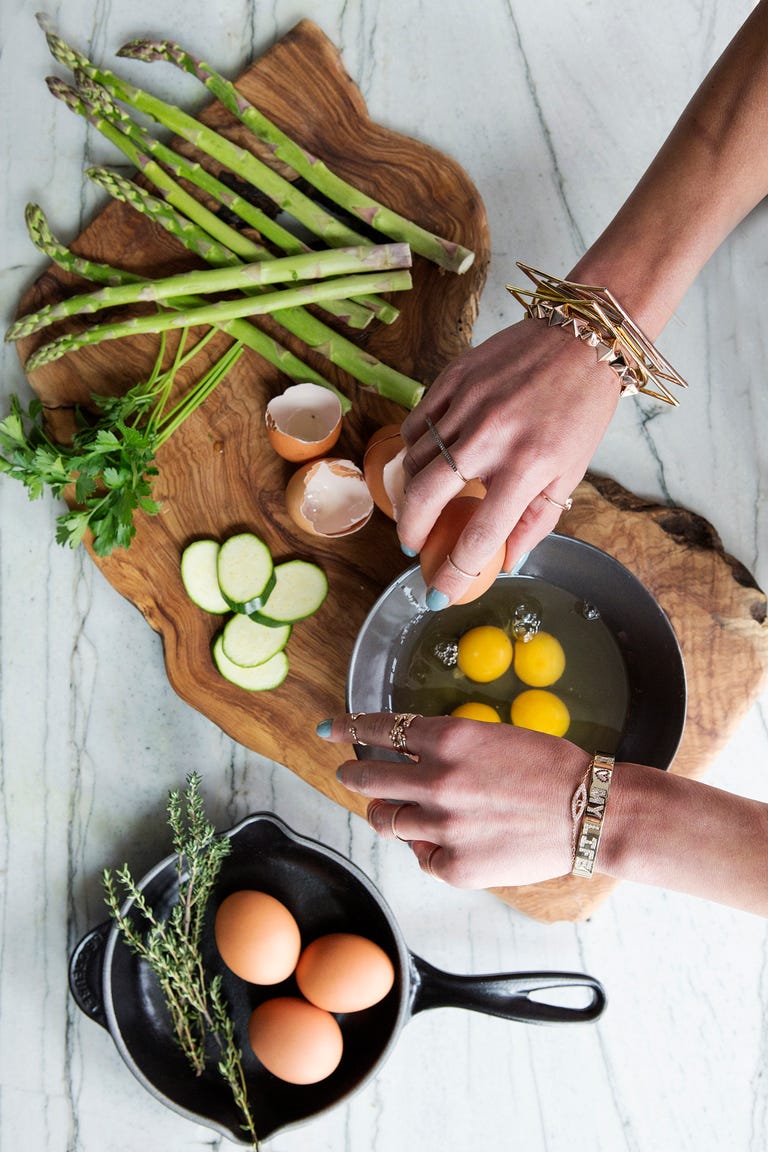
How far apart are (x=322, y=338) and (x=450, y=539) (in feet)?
2.05

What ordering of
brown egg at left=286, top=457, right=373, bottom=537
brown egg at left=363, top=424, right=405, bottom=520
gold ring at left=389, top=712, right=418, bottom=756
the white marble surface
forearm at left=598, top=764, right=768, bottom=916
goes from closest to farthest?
forearm at left=598, top=764, right=768, bottom=916
gold ring at left=389, top=712, right=418, bottom=756
brown egg at left=363, top=424, right=405, bottom=520
brown egg at left=286, top=457, right=373, bottom=537
the white marble surface

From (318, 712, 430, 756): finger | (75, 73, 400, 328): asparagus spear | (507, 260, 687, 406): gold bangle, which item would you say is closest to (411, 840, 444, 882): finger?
(318, 712, 430, 756): finger

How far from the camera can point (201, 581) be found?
175 centimetres

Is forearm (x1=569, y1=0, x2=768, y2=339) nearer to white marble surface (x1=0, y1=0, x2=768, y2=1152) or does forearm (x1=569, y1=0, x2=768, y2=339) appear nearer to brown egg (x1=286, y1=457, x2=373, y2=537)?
white marble surface (x1=0, y1=0, x2=768, y2=1152)

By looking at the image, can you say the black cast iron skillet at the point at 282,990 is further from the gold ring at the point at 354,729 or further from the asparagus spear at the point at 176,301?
the asparagus spear at the point at 176,301

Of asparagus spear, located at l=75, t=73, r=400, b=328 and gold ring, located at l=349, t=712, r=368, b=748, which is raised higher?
asparagus spear, located at l=75, t=73, r=400, b=328

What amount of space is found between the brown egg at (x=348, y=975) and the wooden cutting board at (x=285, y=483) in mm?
266

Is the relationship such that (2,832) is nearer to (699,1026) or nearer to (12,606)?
(12,606)

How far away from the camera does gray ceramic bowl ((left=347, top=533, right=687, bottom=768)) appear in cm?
159

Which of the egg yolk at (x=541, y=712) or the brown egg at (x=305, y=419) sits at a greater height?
the brown egg at (x=305, y=419)

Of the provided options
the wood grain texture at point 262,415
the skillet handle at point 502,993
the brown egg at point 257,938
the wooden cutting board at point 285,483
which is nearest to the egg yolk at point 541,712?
the wooden cutting board at point 285,483

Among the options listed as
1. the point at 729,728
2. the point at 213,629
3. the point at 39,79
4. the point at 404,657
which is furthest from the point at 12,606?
the point at 729,728

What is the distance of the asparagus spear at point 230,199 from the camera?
5.76 feet

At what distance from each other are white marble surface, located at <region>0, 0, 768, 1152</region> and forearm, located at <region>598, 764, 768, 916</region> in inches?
24.7
